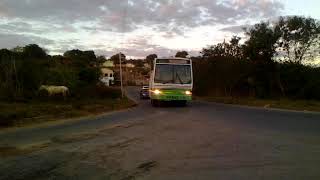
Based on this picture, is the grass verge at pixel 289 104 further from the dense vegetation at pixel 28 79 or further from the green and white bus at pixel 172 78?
the dense vegetation at pixel 28 79

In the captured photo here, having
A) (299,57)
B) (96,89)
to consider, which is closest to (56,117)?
(96,89)

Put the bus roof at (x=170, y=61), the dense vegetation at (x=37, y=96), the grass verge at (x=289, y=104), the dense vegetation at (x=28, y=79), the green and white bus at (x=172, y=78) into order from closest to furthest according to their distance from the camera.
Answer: the dense vegetation at (x=37, y=96)
the green and white bus at (x=172, y=78)
the bus roof at (x=170, y=61)
the grass verge at (x=289, y=104)
the dense vegetation at (x=28, y=79)

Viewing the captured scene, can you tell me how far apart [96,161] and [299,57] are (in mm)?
45436

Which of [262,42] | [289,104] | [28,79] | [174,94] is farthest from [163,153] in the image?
[262,42]

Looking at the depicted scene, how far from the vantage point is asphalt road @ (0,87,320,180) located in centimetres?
934

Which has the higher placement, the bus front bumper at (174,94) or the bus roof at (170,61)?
the bus roof at (170,61)

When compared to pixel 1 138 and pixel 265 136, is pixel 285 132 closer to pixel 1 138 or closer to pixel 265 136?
pixel 265 136

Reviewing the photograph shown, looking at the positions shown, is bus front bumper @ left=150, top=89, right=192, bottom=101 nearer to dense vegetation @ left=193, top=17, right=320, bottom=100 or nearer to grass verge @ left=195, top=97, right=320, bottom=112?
grass verge @ left=195, top=97, right=320, bottom=112

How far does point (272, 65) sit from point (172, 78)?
74.3 feet

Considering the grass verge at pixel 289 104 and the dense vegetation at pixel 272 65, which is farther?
the dense vegetation at pixel 272 65

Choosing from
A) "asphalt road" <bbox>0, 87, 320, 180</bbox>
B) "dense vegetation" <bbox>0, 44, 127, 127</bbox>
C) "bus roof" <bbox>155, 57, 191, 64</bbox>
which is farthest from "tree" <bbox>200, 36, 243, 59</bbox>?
"asphalt road" <bbox>0, 87, 320, 180</bbox>

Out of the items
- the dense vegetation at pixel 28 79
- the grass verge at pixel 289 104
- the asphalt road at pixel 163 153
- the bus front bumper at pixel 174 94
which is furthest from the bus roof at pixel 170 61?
the asphalt road at pixel 163 153

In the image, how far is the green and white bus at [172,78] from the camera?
34.7 m

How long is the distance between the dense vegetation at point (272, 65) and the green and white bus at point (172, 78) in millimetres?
18993
